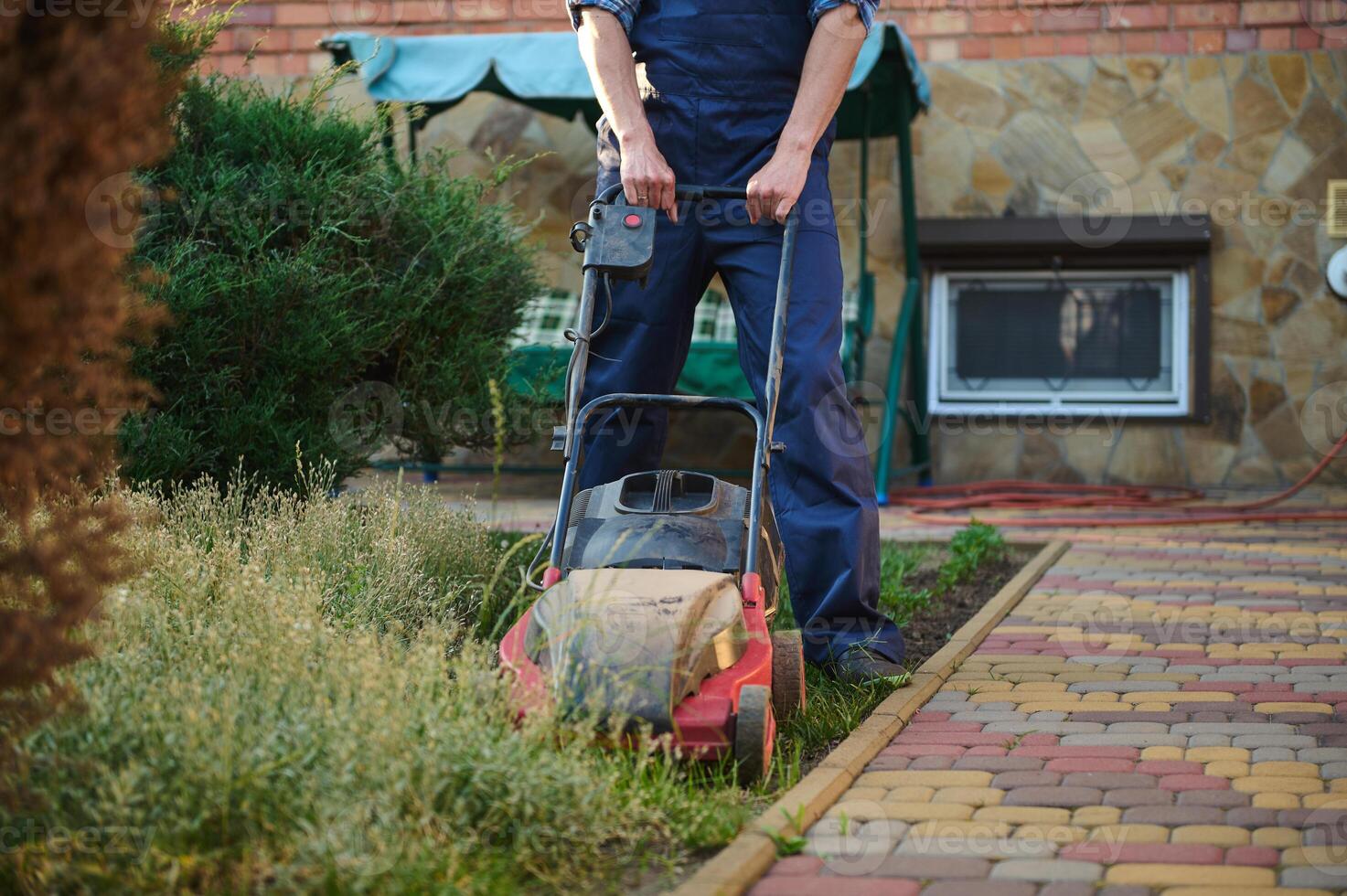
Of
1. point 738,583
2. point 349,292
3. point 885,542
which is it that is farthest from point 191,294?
point 885,542

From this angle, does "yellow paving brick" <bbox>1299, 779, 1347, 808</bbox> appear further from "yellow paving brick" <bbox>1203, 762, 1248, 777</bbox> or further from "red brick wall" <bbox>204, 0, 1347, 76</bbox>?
"red brick wall" <bbox>204, 0, 1347, 76</bbox>

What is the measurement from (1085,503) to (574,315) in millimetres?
3016

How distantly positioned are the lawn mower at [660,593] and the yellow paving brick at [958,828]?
0.32m

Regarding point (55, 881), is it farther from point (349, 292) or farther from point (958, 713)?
point (349, 292)

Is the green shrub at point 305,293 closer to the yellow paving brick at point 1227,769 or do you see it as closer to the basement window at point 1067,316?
the yellow paving brick at point 1227,769

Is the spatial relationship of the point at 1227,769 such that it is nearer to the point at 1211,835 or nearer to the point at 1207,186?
the point at 1211,835

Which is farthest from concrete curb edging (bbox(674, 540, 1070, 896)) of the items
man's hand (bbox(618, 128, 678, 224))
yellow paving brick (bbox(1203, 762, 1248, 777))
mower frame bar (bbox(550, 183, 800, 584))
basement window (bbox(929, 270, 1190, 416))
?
basement window (bbox(929, 270, 1190, 416))

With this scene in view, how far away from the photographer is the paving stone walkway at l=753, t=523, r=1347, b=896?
2.31 m

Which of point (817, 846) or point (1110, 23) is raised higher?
point (1110, 23)

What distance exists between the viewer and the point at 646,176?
337cm

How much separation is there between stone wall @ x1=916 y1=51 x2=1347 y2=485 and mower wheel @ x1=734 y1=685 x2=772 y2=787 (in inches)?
251

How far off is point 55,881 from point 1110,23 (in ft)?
26.2

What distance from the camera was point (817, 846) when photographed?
2424 mm

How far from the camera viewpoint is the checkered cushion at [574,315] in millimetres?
8188
